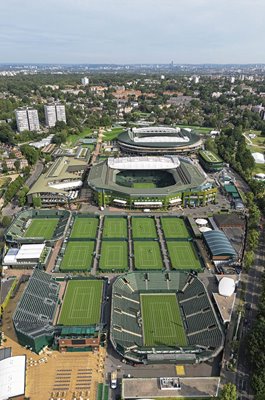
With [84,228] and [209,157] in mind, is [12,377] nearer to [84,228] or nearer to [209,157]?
[84,228]

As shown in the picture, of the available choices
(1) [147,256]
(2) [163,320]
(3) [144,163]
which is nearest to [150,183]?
(3) [144,163]

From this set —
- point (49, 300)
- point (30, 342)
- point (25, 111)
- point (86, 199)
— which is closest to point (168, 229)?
point (86, 199)

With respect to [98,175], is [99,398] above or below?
below

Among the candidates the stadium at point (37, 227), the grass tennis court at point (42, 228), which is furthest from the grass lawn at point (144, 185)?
the grass tennis court at point (42, 228)

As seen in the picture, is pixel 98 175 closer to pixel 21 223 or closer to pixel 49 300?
pixel 21 223

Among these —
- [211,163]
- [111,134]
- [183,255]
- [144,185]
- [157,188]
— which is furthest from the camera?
[111,134]
